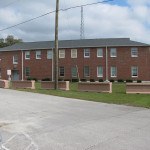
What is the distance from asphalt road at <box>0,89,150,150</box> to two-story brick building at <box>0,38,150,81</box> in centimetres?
4186

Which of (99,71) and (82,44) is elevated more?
(82,44)

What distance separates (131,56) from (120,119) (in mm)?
46087

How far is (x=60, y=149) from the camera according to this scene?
957 cm

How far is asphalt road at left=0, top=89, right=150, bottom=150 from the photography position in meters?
→ 10.1

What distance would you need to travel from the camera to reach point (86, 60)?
63469mm

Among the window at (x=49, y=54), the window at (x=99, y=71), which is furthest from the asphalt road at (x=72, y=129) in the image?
the window at (x=49, y=54)

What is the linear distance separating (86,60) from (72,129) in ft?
167

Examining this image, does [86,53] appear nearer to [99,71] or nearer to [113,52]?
[99,71]

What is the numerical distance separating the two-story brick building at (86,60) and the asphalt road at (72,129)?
41860 millimetres

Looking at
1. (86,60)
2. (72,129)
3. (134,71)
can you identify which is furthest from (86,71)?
(72,129)

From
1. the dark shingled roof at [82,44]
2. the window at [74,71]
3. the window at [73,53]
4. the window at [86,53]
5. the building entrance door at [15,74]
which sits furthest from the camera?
the building entrance door at [15,74]

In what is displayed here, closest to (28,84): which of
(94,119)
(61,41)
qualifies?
(94,119)

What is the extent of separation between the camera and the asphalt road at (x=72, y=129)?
1010 centimetres

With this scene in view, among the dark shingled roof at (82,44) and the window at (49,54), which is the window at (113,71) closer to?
the dark shingled roof at (82,44)
